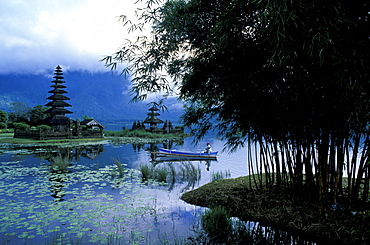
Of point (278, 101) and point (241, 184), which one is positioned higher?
point (278, 101)

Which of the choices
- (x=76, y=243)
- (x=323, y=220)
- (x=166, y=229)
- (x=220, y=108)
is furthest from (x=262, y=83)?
(x=76, y=243)

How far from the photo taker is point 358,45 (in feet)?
11.4

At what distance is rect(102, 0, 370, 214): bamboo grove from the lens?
3354 mm

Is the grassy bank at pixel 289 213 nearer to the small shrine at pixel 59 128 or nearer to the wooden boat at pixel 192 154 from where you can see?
the wooden boat at pixel 192 154

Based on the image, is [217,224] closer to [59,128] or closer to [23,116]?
[59,128]

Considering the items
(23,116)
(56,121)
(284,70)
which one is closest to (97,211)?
(284,70)

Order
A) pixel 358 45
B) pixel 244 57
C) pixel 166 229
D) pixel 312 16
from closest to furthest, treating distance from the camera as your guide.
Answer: pixel 312 16, pixel 358 45, pixel 244 57, pixel 166 229

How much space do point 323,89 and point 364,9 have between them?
117 centimetres

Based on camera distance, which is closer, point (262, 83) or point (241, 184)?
point (262, 83)

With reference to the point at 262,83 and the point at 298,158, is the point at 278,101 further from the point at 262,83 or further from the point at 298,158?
the point at 298,158

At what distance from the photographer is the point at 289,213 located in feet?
17.1

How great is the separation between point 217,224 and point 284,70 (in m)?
2.85

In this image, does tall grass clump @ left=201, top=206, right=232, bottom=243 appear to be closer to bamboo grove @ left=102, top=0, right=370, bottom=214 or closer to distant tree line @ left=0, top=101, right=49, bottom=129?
bamboo grove @ left=102, top=0, right=370, bottom=214

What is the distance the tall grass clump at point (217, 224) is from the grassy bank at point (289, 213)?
43cm
